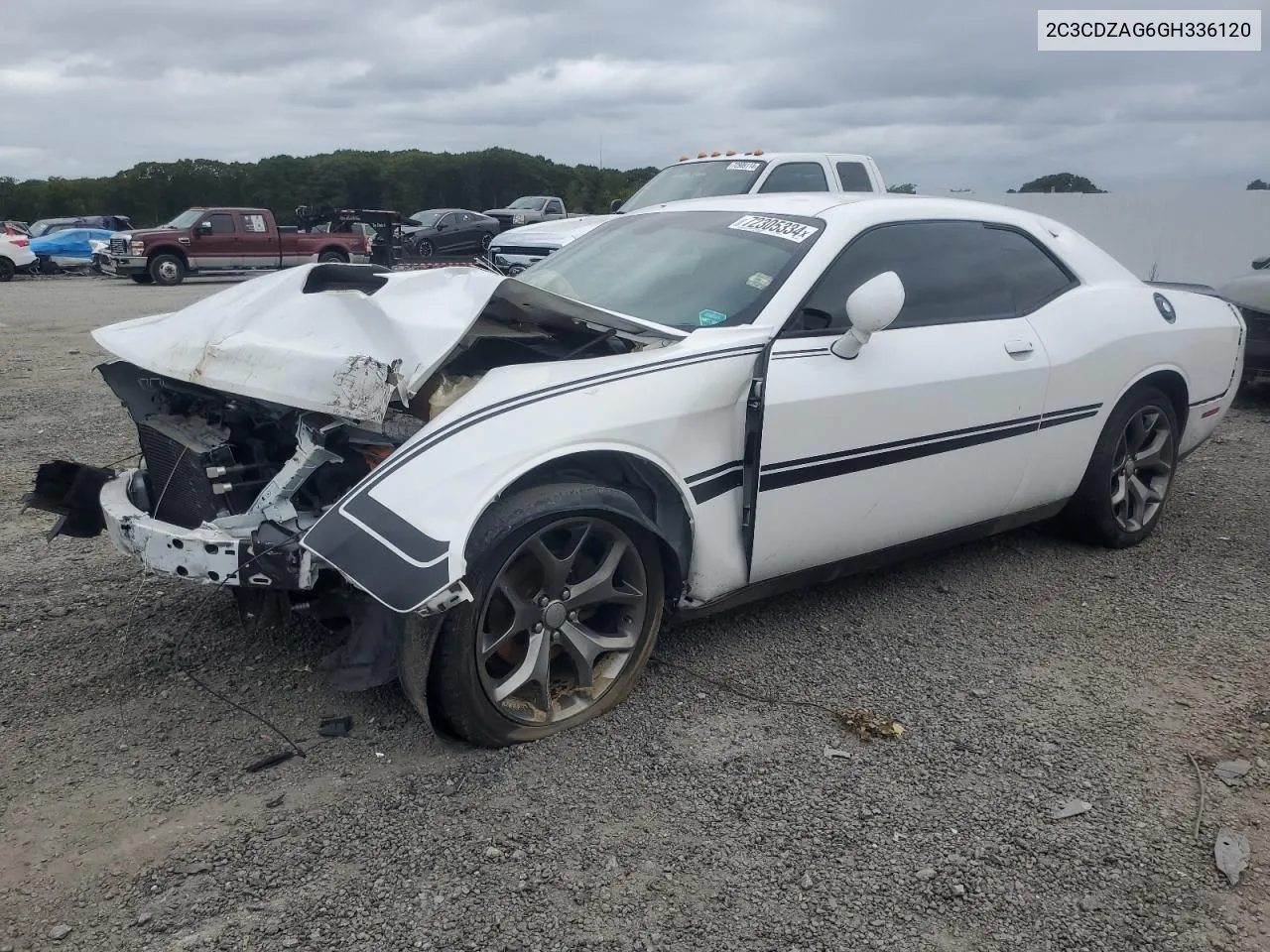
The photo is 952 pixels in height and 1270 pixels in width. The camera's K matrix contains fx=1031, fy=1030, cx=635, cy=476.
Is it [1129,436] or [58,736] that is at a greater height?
[1129,436]

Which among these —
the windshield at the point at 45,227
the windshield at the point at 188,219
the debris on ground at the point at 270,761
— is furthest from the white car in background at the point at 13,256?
the debris on ground at the point at 270,761

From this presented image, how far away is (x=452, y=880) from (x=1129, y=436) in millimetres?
3783

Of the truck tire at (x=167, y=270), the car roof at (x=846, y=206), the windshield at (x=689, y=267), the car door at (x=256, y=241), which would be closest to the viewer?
the windshield at (x=689, y=267)

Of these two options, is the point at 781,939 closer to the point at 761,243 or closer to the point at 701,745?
the point at 701,745

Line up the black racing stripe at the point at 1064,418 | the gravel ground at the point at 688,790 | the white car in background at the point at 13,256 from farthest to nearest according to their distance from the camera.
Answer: the white car in background at the point at 13,256 → the black racing stripe at the point at 1064,418 → the gravel ground at the point at 688,790

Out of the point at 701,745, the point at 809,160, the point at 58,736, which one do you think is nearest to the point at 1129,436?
the point at 701,745

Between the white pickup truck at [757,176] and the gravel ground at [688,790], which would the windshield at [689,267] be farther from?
the white pickup truck at [757,176]

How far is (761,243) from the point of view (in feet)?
12.6

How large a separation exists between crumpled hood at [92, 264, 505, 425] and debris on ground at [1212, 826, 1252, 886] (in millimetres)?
2506

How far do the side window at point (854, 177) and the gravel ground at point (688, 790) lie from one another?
6.49m

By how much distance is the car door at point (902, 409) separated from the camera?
136 inches

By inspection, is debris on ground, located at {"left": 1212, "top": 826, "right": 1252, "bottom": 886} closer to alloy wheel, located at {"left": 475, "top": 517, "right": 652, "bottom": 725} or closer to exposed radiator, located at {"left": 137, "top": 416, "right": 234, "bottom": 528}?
alloy wheel, located at {"left": 475, "top": 517, "right": 652, "bottom": 725}

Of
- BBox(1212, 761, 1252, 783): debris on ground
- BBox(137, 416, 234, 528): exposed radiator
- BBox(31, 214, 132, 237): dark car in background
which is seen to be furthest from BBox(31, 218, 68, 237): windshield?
BBox(1212, 761, 1252, 783): debris on ground

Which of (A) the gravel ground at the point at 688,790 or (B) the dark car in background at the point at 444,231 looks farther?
(B) the dark car in background at the point at 444,231
